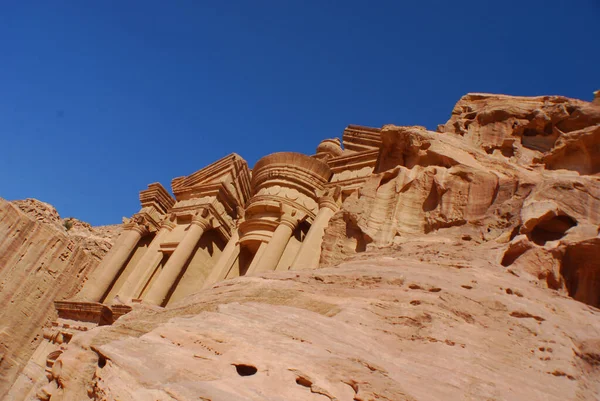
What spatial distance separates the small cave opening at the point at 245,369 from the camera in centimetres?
371

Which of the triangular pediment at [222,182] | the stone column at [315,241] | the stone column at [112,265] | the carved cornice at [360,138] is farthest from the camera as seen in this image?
the triangular pediment at [222,182]

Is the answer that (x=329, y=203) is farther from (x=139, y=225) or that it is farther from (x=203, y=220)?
(x=139, y=225)

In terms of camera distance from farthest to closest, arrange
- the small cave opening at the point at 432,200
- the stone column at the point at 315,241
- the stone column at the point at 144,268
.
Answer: the stone column at the point at 144,268, the stone column at the point at 315,241, the small cave opening at the point at 432,200

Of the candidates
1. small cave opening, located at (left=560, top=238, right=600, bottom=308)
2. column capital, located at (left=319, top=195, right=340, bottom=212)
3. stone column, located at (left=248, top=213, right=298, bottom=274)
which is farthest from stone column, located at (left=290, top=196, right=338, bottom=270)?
small cave opening, located at (left=560, top=238, right=600, bottom=308)

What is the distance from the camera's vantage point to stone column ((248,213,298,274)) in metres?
13.9

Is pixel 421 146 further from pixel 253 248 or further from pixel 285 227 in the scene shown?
pixel 253 248

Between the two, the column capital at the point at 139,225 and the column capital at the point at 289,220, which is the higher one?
the column capital at the point at 289,220

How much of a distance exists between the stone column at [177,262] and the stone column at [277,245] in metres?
3.31

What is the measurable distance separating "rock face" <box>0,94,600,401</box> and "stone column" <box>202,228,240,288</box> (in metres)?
0.25

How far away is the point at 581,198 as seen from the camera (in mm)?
7965

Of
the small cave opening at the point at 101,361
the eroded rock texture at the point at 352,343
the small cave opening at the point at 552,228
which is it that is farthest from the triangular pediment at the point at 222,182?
the small cave opening at the point at 101,361

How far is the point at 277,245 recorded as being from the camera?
567 inches

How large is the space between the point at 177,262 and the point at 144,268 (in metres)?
2.13

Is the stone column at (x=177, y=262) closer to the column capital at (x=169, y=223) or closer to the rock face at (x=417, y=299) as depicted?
the rock face at (x=417, y=299)
